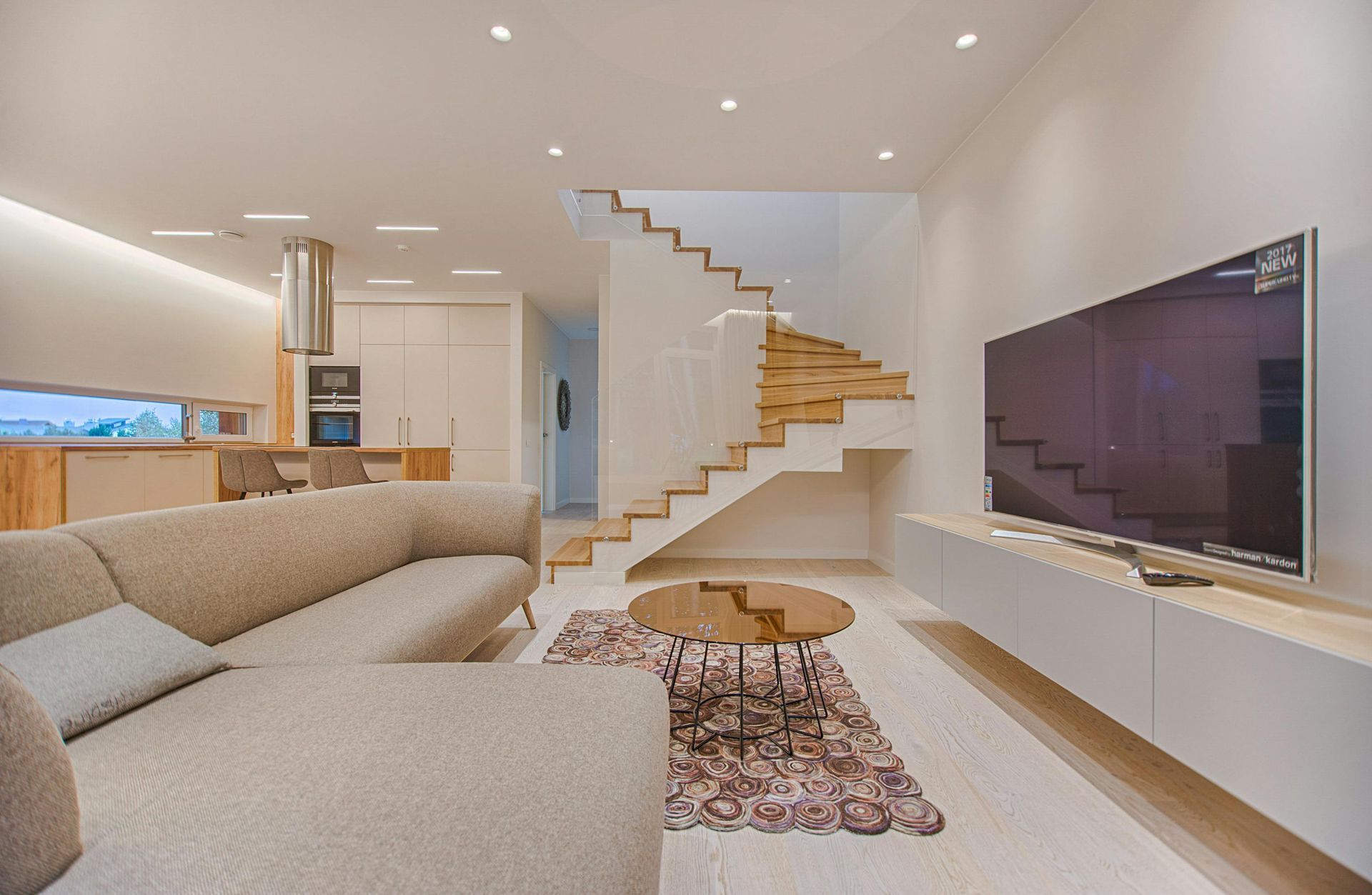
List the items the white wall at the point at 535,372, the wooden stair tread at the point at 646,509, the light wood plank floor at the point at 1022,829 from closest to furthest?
the light wood plank floor at the point at 1022,829 < the wooden stair tread at the point at 646,509 < the white wall at the point at 535,372

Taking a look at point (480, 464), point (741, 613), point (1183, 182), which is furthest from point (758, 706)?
point (480, 464)

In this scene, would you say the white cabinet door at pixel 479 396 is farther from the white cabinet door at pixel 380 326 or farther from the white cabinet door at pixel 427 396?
the white cabinet door at pixel 380 326

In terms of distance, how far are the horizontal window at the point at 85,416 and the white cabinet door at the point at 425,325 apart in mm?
2232

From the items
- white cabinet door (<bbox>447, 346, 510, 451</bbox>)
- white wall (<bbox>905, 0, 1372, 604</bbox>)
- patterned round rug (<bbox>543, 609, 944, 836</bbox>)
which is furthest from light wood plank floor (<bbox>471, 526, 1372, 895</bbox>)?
white cabinet door (<bbox>447, 346, 510, 451</bbox>)

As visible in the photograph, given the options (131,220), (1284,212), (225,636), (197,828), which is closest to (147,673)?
(225,636)

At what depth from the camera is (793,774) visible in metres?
1.63

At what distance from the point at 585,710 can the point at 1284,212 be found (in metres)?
2.14

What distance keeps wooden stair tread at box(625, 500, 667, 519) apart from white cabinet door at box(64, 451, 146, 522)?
369cm

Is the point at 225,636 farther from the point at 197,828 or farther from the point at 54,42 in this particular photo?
the point at 54,42

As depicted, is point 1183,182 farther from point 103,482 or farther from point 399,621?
point 103,482

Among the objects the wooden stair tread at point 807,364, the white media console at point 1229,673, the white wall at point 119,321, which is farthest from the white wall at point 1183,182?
the white wall at point 119,321

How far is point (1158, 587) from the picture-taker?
1.47 meters

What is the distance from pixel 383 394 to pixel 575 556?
12.4ft

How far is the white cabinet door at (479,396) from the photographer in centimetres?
629
